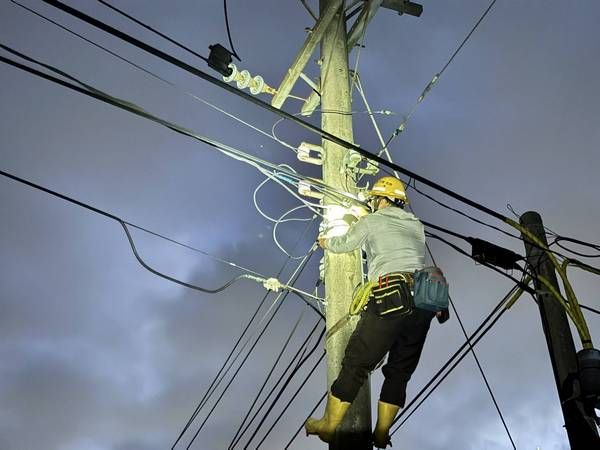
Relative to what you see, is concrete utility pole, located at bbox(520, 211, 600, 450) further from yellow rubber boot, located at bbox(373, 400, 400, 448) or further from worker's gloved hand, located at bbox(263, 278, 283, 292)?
worker's gloved hand, located at bbox(263, 278, 283, 292)

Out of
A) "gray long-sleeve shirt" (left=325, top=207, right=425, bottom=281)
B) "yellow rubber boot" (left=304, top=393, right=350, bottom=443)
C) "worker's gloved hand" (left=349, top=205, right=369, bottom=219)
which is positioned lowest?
"yellow rubber boot" (left=304, top=393, right=350, bottom=443)

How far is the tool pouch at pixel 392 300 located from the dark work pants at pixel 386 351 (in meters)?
0.04

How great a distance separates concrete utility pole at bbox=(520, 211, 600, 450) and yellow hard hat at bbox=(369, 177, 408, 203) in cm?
141

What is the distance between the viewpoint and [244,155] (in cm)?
432

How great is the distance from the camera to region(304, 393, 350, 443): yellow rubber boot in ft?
12.1

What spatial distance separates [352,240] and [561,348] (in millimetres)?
2118

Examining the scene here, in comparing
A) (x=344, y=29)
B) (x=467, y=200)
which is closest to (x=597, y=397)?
(x=467, y=200)

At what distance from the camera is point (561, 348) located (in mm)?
4309

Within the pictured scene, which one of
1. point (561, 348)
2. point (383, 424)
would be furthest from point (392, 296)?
point (561, 348)

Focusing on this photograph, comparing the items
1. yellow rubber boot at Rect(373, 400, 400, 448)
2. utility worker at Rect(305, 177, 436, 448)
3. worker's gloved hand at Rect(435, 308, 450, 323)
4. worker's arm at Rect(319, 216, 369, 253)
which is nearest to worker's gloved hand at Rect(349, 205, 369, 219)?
utility worker at Rect(305, 177, 436, 448)

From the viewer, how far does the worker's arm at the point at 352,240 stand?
4285 millimetres

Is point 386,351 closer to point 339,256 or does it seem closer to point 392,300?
point 392,300

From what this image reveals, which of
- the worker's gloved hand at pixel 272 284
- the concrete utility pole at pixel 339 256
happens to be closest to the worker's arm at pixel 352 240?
the concrete utility pole at pixel 339 256

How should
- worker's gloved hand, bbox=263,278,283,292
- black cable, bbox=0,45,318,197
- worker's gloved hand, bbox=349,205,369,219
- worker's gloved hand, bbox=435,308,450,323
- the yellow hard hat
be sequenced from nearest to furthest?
1. black cable, bbox=0,45,318,197
2. worker's gloved hand, bbox=435,308,450,323
3. the yellow hard hat
4. worker's gloved hand, bbox=349,205,369,219
5. worker's gloved hand, bbox=263,278,283,292
